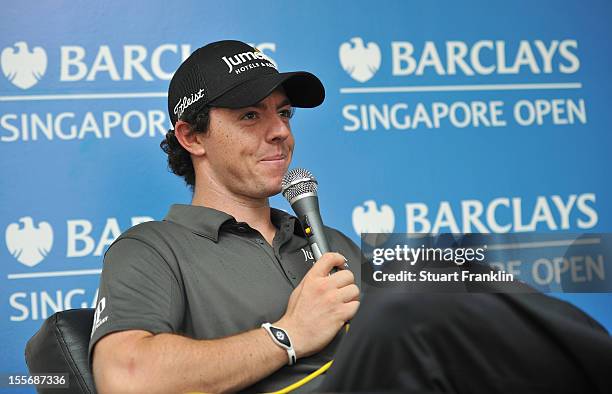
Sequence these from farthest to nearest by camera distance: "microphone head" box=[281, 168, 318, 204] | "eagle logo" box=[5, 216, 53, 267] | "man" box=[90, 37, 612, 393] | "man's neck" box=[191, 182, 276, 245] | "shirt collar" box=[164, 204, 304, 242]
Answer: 1. "eagle logo" box=[5, 216, 53, 267]
2. "man's neck" box=[191, 182, 276, 245]
3. "shirt collar" box=[164, 204, 304, 242]
4. "microphone head" box=[281, 168, 318, 204]
5. "man" box=[90, 37, 612, 393]

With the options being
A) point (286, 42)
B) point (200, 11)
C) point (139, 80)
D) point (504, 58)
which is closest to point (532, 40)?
point (504, 58)

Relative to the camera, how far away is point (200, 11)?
2266 mm

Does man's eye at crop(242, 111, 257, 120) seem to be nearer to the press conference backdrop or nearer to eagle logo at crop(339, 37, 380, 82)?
the press conference backdrop

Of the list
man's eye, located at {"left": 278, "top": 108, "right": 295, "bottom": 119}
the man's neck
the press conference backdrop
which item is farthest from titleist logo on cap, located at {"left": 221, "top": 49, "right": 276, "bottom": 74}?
the press conference backdrop

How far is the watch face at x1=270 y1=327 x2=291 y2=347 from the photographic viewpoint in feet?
4.38

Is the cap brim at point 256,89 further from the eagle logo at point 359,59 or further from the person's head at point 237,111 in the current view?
the eagle logo at point 359,59

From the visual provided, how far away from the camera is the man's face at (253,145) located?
163cm

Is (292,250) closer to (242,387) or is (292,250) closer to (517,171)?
(242,387)

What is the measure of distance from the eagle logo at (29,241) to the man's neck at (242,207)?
67 centimetres

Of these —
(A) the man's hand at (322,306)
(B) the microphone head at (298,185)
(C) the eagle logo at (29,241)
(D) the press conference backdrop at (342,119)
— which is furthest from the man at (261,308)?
(C) the eagle logo at (29,241)

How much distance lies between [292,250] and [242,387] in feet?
1.24

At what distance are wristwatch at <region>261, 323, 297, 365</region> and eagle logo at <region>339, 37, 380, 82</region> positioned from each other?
3.73ft

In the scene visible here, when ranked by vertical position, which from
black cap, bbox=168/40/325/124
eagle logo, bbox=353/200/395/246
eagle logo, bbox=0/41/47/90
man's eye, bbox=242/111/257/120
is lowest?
eagle logo, bbox=353/200/395/246

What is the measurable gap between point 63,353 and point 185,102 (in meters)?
0.57
